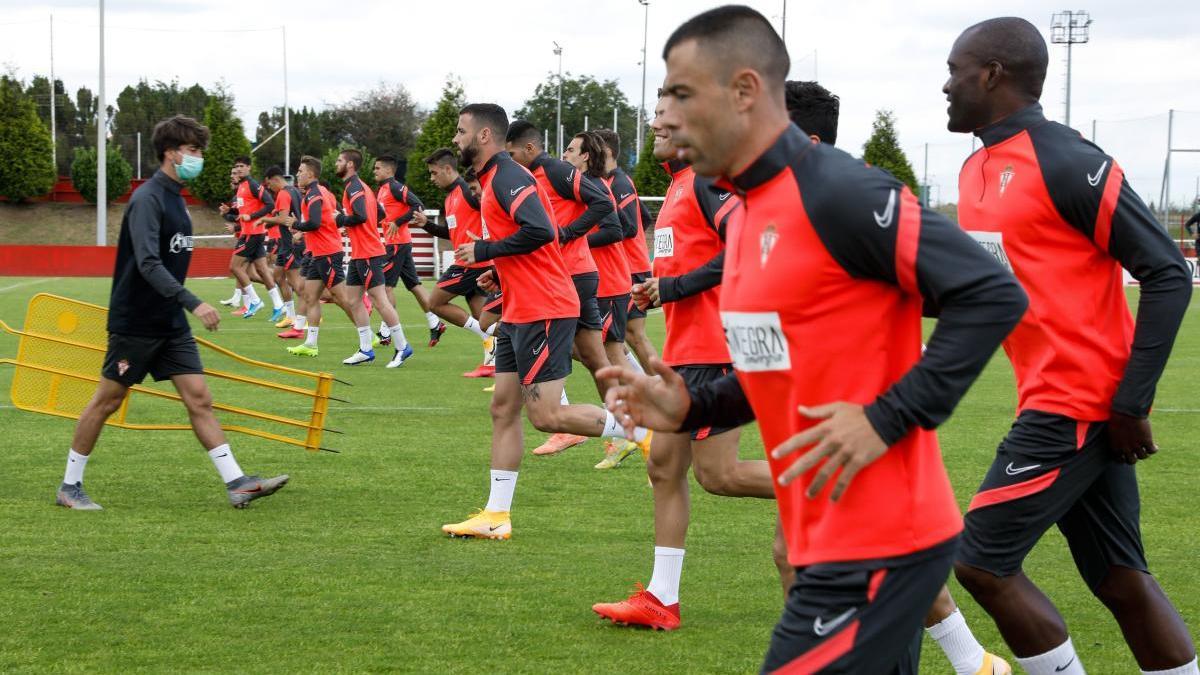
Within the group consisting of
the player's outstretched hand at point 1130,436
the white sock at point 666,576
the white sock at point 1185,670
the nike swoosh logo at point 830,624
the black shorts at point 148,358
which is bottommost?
the white sock at point 666,576

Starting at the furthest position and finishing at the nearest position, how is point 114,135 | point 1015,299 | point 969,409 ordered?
point 114,135 → point 969,409 → point 1015,299

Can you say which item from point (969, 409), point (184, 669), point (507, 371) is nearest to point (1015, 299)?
point (184, 669)

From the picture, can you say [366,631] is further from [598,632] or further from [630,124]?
[630,124]

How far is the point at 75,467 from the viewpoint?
7938 mm

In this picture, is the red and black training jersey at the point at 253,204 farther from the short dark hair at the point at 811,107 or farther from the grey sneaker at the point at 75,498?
the short dark hair at the point at 811,107

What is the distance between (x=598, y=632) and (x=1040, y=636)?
6.65 feet

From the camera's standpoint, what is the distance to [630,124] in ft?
340

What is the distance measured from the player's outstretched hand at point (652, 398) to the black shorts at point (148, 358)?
5.21m

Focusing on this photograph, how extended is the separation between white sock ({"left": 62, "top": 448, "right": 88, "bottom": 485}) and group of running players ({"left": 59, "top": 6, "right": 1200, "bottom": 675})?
1.19 m

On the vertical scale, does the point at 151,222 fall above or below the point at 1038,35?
below

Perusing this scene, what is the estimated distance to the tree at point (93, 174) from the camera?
200ft

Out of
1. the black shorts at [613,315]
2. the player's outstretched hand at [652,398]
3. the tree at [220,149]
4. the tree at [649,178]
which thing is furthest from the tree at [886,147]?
the player's outstretched hand at [652,398]

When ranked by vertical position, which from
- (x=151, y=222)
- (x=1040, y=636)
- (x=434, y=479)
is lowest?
(x=434, y=479)

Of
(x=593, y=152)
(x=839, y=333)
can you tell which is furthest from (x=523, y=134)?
(x=839, y=333)
